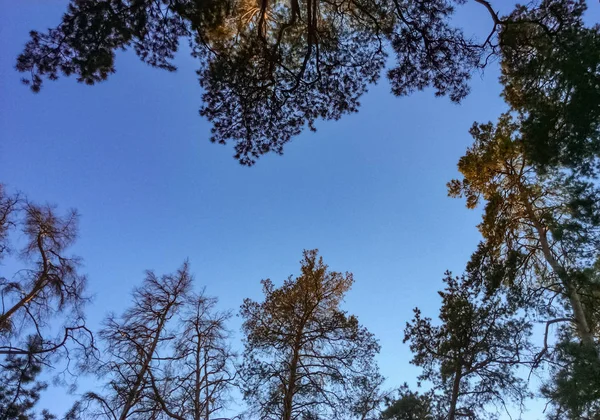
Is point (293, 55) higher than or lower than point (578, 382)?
higher

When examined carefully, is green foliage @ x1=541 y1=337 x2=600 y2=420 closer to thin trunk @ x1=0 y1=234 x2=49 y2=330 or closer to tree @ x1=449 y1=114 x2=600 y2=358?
tree @ x1=449 y1=114 x2=600 y2=358

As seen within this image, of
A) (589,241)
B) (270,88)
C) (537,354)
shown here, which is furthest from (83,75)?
(537,354)

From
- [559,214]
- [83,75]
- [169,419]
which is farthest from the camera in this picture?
[559,214]

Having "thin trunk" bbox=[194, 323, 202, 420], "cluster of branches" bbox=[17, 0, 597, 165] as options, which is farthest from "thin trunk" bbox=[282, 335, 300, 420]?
"cluster of branches" bbox=[17, 0, 597, 165]

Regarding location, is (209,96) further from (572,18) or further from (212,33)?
(572,18)

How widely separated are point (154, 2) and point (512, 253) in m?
10.4

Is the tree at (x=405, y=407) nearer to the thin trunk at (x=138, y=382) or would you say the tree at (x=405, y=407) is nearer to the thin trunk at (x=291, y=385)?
the thin trunk at (x=291, y=385)

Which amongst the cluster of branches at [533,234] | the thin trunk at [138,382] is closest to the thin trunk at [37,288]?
the thin trunk at [138,382]

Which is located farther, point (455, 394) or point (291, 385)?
point (291, 385)

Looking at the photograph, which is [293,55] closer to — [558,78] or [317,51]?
[317,51]

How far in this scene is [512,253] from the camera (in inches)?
403

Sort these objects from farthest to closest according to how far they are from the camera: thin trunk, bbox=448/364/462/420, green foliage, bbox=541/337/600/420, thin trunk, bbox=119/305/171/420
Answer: thin trunk, bbox=448/364/462/420, thin trunk, bbox=119/305/171/420, green foliage, bbox=541/337/600/420

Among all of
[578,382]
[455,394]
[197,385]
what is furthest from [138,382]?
[578,382]

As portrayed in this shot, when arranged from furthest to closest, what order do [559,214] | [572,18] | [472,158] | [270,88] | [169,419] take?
[472,158], [559,214], [169,419], [270,88], [572,18]
